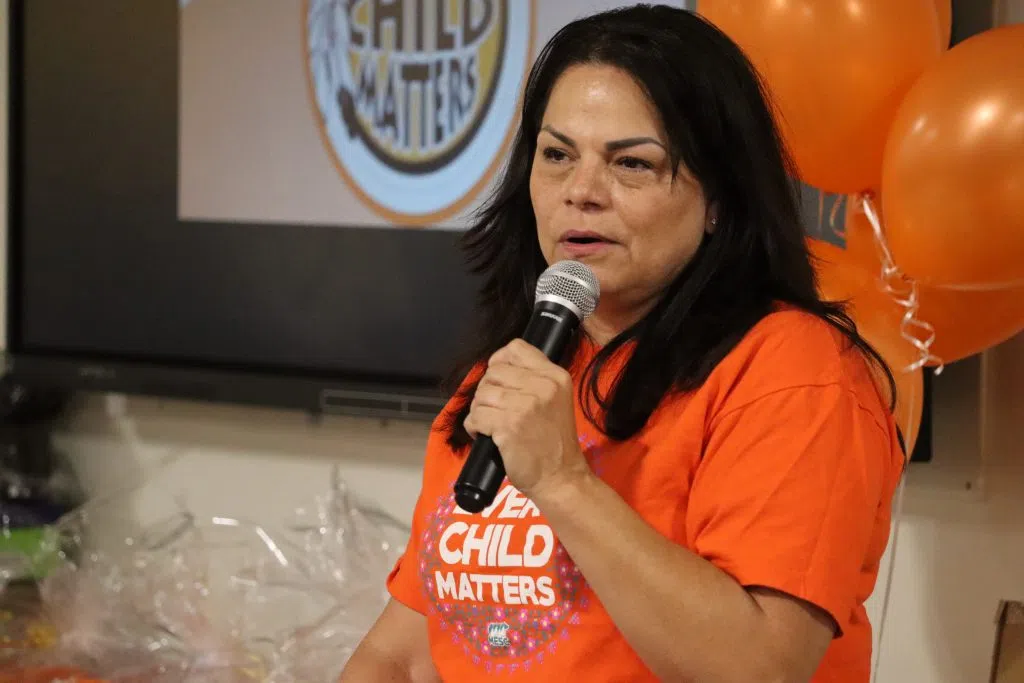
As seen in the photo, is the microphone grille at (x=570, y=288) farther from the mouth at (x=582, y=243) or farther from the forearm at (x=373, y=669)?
the forearm at (x=373, y=669)

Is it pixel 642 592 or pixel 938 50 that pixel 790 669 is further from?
pixel 938 50

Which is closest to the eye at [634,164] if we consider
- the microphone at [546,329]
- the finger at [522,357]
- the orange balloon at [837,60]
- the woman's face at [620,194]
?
the woman's face at [620,194]

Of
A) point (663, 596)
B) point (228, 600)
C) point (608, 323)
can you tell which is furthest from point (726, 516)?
point (228, 600)

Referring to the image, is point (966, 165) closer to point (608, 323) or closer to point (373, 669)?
point (608, 323)

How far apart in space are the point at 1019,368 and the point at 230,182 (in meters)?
1.74

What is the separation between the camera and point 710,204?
1278 millimetres

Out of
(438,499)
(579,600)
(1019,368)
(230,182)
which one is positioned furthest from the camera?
(230,182)

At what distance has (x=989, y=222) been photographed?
4.79 ft

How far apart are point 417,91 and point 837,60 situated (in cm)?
118

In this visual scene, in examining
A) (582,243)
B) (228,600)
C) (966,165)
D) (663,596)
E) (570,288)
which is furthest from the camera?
(228,600)

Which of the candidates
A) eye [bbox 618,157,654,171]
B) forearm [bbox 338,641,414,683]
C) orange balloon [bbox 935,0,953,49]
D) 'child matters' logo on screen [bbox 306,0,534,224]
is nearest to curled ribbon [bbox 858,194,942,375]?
orange balloon [bbox 935,0,953,49]

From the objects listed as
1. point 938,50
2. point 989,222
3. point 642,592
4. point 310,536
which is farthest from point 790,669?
point 310,536

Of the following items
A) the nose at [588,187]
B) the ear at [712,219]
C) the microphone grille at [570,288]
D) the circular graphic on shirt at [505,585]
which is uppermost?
the nose at [588,187]

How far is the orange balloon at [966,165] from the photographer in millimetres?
1445
